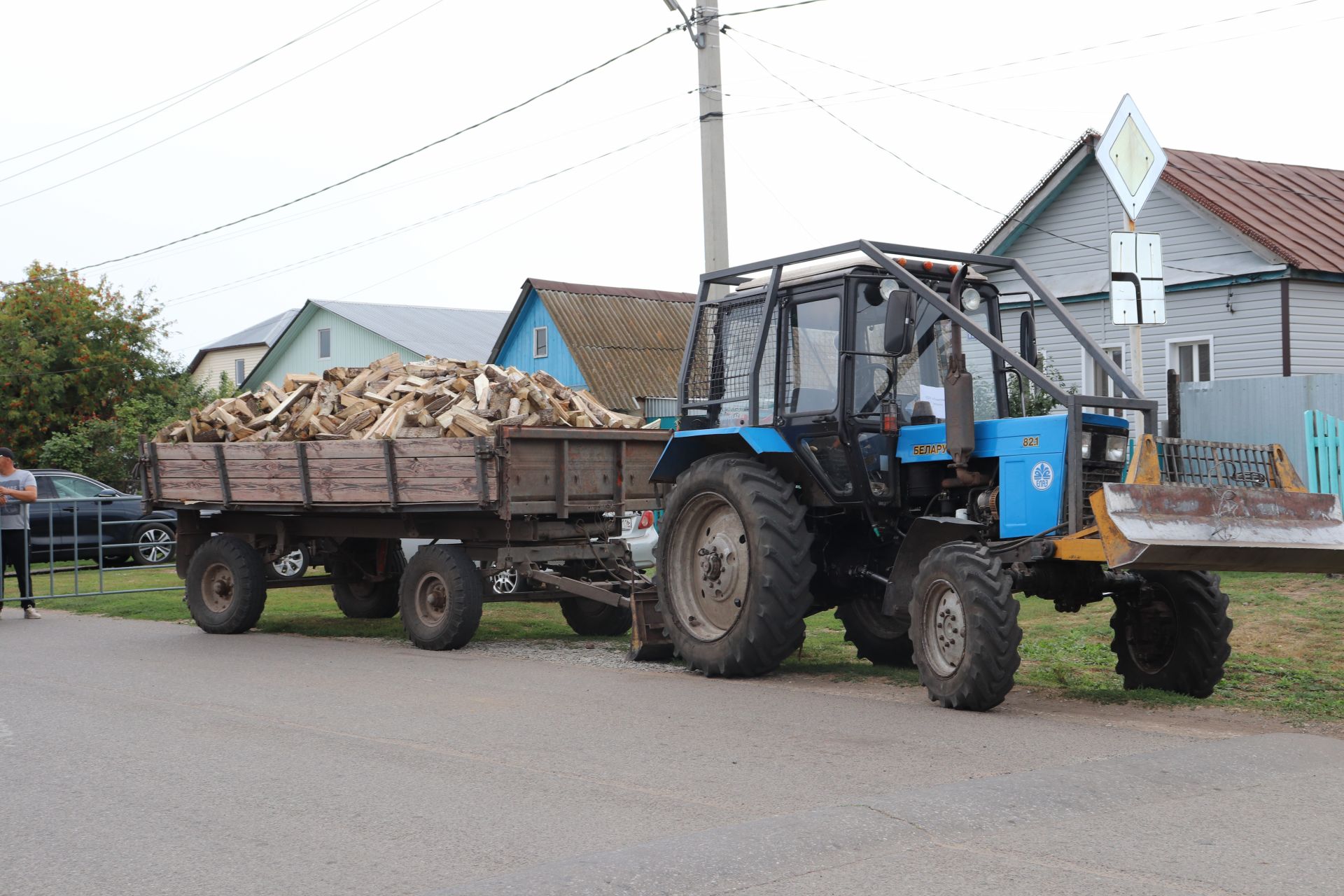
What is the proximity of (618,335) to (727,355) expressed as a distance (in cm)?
2855

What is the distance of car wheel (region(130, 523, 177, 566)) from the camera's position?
25516mm

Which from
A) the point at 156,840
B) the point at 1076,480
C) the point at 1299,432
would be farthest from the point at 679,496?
the point at 1299,432

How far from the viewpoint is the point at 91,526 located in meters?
24.7

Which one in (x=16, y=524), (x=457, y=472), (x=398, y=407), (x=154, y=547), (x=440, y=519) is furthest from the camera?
(x=154, y=547)

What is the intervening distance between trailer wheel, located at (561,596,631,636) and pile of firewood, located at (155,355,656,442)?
1.67 metres

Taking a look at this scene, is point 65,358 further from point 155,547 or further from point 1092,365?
point 1092,365

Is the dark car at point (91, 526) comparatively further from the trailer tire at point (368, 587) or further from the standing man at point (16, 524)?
the trailer tire at point (368, 587)

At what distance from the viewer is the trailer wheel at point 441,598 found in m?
11.6

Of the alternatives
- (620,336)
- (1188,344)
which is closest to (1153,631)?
(1188,344)

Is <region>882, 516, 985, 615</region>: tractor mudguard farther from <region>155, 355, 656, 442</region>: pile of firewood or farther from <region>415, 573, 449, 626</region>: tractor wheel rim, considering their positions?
<region>415, 573, 449, 626</region>: tractor wheel rim

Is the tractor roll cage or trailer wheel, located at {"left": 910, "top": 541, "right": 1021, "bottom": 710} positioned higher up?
the tractor roll cage

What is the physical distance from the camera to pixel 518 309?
39.9 metres

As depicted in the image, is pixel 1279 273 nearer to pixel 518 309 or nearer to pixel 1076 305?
pixel 1076 305

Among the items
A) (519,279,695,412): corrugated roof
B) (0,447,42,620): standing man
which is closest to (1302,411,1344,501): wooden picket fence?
(0,447,42,620): standing man
